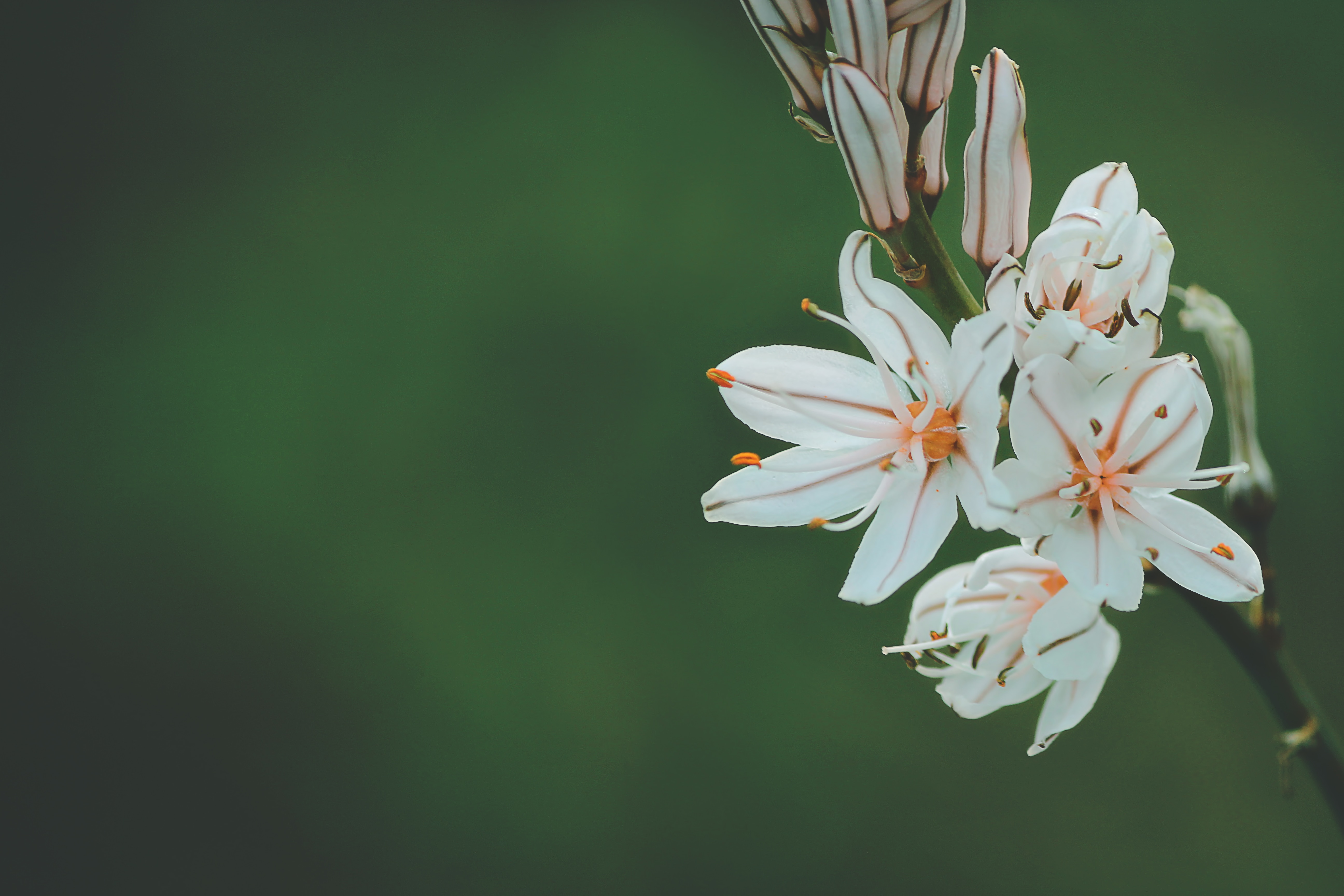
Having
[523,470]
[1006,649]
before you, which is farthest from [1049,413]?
[523,470]

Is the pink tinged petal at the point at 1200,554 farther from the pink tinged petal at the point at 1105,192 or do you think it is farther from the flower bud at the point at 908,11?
the flower bud at the point at 908,11

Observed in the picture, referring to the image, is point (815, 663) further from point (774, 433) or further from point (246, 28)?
point (246, 28)

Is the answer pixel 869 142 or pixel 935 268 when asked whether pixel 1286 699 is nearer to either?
pixel 935 268

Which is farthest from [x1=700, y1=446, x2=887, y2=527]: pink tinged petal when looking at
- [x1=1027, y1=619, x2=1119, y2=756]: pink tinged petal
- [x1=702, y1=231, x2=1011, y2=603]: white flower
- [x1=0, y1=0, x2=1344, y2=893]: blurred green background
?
[x1=0, y1=0, x2=1344, y2=893]: blurred green background

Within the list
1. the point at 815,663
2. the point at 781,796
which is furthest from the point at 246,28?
the point at 781,796

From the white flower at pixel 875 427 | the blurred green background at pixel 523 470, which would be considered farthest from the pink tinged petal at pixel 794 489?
the blurred green background at pixel 523 470

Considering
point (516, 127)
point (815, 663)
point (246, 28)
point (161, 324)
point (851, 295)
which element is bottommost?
→ point (815, 663)
